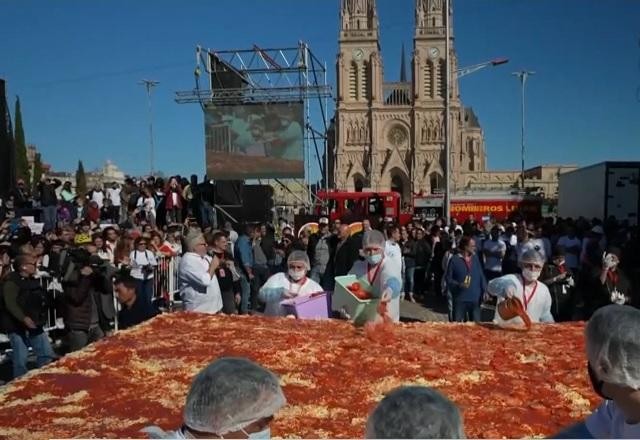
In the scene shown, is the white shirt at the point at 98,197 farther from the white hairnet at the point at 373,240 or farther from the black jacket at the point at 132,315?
the white hairnet at the point at 373,240

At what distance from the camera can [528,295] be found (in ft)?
21.8

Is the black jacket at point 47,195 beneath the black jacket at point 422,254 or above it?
above

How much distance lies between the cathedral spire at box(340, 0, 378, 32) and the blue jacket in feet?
296

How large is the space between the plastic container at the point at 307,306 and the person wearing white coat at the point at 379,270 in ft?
1.79

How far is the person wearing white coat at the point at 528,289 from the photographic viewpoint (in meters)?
6.43

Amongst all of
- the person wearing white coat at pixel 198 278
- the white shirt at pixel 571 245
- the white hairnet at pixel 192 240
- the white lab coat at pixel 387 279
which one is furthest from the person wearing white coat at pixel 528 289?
the white shirt at pixel 571 245

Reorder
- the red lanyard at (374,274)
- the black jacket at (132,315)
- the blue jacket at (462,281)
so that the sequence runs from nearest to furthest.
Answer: the red lanyard at (374,274) → the black jacket at (132,315) → the blue jacket at (462,281)

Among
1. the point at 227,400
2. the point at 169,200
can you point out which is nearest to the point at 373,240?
the point at 227,400

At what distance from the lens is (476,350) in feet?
18.5

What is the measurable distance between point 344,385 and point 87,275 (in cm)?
510

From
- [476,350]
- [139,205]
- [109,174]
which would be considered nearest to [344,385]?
[476,350]

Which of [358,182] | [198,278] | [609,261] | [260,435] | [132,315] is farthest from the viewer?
[358,182]

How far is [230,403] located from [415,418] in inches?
28.9

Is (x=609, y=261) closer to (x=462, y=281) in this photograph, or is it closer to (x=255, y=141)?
(x=462, y=281)
